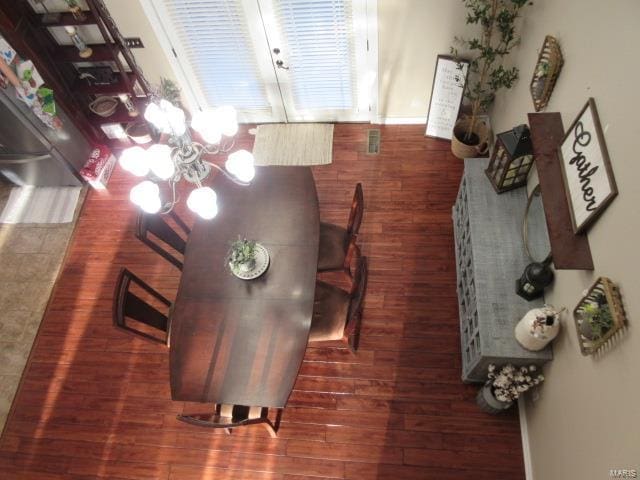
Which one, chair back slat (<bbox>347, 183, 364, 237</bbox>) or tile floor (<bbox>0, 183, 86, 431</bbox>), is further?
tile floor (<bbox>0, 183, 86, 431</bbox>)

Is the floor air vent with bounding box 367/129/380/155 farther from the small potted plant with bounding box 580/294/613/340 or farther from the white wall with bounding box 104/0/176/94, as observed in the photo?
the small potted plant with bounding box 580/294/613/340

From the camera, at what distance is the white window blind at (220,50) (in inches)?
133

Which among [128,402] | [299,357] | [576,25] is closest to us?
[576,25]

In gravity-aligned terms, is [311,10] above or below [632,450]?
above

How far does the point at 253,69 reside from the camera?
3854mm

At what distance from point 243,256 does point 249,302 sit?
0.96 ft

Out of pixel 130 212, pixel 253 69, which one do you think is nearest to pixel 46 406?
pixel 130 212

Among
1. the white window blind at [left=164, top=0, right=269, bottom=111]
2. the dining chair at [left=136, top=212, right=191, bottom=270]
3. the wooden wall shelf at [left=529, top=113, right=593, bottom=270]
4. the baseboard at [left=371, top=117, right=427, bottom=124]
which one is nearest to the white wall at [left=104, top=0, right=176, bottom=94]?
the white window blind at [left=164, top=0, right=269, bottom=111]

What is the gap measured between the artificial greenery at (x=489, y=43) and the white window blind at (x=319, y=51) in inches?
35.6

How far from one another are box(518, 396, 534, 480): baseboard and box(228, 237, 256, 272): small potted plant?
196 cm

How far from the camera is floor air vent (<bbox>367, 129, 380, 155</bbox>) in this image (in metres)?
4.09

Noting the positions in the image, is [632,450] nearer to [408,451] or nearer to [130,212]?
[408,451]

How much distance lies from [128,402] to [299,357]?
61.8 inches

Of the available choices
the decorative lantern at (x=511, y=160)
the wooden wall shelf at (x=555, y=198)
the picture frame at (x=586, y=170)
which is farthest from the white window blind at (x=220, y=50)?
the picture frame at (x=586, y=170)
